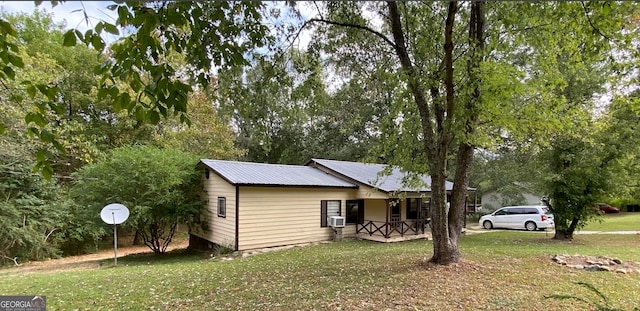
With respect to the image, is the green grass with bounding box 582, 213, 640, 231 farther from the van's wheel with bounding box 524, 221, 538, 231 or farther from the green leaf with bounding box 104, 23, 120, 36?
the green leaf with bounding box 104, 23, 120, 36

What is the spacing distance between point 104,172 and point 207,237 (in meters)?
4.26

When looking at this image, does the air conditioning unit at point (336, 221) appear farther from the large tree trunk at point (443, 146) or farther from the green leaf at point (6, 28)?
the green leaf at point (6, 28)

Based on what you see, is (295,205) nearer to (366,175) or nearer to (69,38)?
(366,175)

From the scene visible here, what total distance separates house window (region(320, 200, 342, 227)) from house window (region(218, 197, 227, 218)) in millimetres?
3782

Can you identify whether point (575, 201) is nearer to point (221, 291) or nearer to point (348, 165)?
point (348, 165)

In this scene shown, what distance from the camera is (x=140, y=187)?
1234 centimetres

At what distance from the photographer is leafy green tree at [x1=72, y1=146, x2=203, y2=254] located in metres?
12.0

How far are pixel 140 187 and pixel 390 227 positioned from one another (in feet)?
32.0

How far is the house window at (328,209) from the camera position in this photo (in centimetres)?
1396

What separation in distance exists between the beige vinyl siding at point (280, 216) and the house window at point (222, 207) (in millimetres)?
1023

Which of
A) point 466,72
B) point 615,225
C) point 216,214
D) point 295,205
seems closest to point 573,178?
point 466,72

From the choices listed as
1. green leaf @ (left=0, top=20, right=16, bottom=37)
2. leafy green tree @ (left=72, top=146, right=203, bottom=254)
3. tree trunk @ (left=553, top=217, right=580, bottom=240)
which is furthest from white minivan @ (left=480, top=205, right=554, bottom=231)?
green leaf @ (left=0, top=20, right=16, bottom=37)

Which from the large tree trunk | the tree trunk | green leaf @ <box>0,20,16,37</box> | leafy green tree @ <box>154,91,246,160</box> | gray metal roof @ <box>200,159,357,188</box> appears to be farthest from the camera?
leafy green tree @ <box>154,91,246,160</box>

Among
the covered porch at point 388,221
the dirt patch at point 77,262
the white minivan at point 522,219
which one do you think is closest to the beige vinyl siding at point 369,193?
the covered porch at point 388,221
